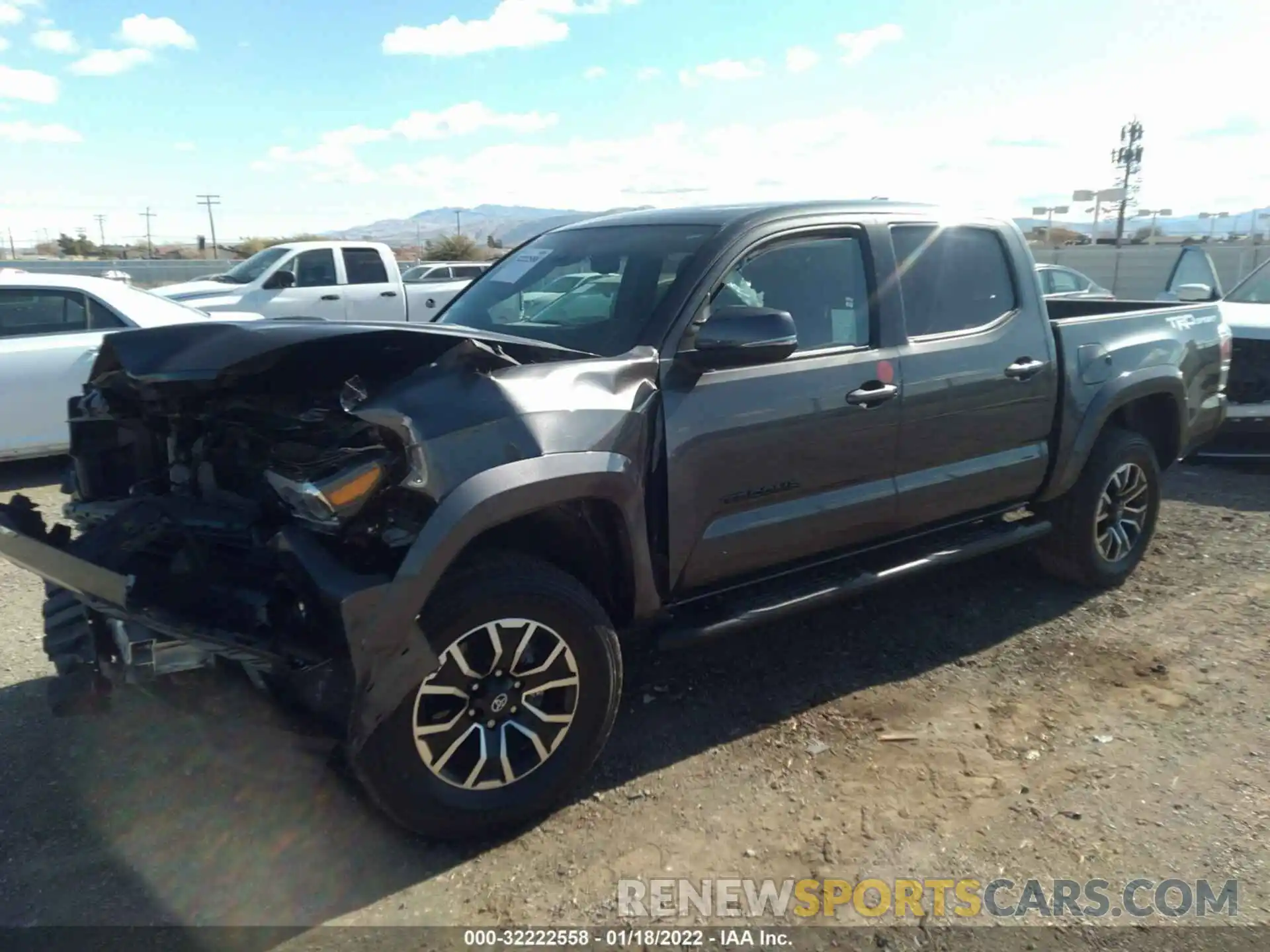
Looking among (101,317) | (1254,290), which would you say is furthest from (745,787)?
(1254,290)

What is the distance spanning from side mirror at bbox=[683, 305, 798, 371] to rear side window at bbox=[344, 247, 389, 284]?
38.3ft

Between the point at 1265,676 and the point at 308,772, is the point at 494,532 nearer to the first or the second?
the point at 308,772

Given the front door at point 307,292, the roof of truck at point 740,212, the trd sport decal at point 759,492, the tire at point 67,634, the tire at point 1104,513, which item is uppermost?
the roof of truck at point 740,212

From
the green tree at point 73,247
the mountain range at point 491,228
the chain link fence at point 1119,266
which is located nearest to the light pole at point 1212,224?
the chain link fence at point 1119,266

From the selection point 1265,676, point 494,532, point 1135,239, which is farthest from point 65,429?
point 1135,239

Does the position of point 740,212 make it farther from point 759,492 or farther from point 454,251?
point 454,251

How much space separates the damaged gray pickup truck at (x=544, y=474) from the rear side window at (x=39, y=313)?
14.4 ft

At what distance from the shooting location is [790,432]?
3.74 m

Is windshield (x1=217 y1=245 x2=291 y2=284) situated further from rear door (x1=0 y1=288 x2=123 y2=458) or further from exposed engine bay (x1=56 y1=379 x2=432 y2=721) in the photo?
exposed engine bay (x1=56 y1=379 x2=432 y2=721)

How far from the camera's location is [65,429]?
24.3 ft

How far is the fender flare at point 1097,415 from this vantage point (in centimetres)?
489

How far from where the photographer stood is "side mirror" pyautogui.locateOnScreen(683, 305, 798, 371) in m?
3.38

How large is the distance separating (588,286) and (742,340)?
94 cm

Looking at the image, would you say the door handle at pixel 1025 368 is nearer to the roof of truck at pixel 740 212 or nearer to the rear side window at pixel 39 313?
the roof of truck at pixel 740 212
